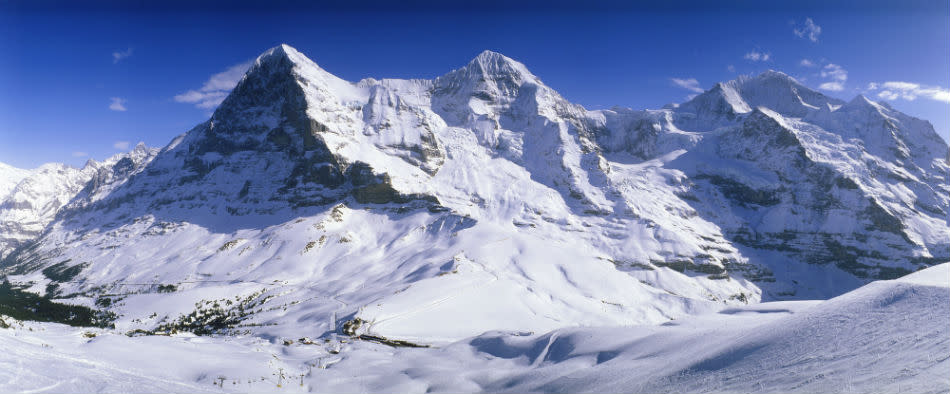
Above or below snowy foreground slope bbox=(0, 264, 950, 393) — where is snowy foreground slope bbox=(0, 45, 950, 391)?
above

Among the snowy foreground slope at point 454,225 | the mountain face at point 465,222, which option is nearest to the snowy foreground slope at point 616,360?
the snowy foreground slope at point 454,225

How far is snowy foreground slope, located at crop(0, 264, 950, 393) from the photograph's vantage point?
718 cm

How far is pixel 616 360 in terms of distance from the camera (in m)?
12.2

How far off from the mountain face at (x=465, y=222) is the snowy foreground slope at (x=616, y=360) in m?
39.8

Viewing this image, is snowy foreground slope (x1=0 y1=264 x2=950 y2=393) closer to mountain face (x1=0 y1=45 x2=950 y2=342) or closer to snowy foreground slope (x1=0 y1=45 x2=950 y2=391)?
snowy foreground slope (x1=0 y1=45 x2=950 y2=391)

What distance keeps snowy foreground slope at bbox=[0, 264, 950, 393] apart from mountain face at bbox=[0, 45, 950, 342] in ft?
131

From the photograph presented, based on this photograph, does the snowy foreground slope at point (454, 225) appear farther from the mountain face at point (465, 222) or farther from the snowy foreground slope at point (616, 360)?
the snowy foreground slope at point (616, 360)

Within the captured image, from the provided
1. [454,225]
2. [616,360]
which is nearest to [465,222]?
[454,225]

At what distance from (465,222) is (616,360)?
11103 cm

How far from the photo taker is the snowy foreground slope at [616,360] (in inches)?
283

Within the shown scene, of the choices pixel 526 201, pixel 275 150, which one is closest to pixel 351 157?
pixel 275 150

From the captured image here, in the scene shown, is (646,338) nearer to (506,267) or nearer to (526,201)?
(506,267)

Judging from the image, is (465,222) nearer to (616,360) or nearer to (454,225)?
(454,225)

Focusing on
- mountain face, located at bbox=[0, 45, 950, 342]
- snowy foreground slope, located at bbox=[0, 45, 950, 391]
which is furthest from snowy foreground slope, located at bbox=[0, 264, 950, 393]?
mountain face, located at bbox=[0, 45, 950, 342]
